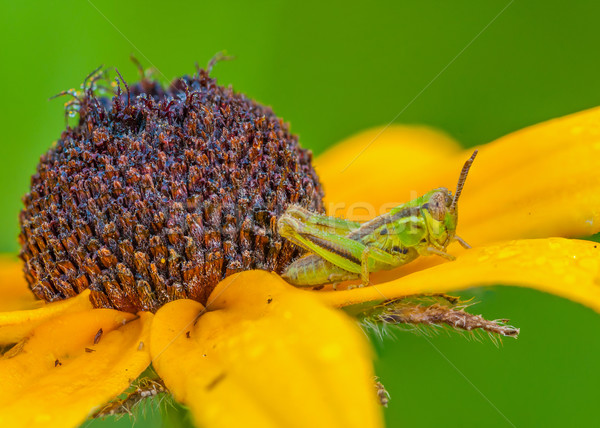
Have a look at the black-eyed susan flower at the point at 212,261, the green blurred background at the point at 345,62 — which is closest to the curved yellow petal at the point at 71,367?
the black-eyed susan flower at the point at 212,261

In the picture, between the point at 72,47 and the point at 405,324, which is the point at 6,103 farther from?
the point at 405,324

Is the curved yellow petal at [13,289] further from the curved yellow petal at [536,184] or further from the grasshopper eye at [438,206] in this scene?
the curved yellow petal at [536,184]

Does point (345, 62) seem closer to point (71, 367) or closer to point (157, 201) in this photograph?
point (157, 201)

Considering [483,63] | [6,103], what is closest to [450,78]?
[483,63]

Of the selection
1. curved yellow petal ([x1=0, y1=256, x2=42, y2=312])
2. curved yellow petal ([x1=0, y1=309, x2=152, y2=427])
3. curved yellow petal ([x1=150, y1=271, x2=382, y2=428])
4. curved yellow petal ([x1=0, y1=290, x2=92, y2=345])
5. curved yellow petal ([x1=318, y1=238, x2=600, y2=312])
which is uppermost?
curved yellow petal ([x1=0, y1=256, x2=42, y2=312])

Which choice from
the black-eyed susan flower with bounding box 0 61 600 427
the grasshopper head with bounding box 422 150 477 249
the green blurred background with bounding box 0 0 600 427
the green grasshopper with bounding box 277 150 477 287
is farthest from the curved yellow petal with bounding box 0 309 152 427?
the green blurred background with bounding box 0 0 600 427

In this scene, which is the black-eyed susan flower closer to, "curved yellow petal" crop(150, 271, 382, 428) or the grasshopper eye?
"curved yellow petal" crop(150, 271, 382, 428)
